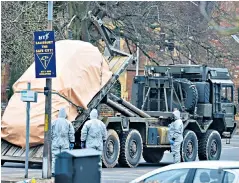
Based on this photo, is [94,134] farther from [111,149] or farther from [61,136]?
[111,149]

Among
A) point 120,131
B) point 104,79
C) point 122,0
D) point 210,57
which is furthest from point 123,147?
point 210,57

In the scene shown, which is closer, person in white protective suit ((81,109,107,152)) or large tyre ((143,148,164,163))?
person in white protective suit ((81,109,107,152))

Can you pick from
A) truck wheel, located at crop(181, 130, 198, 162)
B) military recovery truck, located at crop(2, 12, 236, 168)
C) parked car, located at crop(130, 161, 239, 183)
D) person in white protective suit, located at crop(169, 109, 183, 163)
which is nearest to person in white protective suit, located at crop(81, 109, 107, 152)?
military recovery truck, located at crop(2, 12, 236, 168)

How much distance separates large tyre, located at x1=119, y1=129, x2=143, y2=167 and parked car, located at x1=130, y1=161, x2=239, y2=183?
12.9m

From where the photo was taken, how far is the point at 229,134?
2838cm

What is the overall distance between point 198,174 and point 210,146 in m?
16.3

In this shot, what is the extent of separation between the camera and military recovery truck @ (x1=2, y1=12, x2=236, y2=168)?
24.2m

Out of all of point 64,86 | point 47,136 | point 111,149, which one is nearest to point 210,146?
point 111,149

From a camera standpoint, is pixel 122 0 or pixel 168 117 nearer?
pixel 168 117

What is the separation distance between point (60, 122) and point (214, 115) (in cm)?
866

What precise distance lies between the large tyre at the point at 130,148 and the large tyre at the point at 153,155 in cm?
197

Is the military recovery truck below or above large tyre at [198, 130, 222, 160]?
above

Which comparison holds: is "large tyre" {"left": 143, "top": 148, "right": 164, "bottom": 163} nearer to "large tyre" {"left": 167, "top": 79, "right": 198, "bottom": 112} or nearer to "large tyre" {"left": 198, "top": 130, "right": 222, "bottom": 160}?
"large tyre" {"left": 198, "top": 130, "right": 222, "bottom": 160}

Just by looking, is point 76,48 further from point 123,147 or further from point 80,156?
point 80,156
